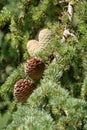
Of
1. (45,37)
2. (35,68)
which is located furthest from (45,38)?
(35,68)

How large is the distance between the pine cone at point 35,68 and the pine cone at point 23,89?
0.11 feet

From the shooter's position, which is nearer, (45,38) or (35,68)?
(35,68)

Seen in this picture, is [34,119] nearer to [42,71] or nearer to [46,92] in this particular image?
[46,92]

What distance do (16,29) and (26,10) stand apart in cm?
9

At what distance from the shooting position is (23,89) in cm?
163

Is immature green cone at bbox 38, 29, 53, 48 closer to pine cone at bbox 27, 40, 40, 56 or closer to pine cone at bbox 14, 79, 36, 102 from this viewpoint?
pine cone at bbox 27, 40, 40, 56

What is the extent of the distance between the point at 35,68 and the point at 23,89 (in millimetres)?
92

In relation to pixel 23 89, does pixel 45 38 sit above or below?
above

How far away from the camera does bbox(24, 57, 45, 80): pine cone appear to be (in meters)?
1.59

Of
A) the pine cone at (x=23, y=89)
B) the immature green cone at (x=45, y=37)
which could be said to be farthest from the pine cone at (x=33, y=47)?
the pine cone at (x=23, y=89)

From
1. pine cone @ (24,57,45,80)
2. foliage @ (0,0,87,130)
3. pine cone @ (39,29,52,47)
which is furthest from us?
pine cone @ (39,29,52,47)

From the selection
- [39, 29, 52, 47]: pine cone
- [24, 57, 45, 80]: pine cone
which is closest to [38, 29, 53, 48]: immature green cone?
[39, 29, 52, 47]: pine cone

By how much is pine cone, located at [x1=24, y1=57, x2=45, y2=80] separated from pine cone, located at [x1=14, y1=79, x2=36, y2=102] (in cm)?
3

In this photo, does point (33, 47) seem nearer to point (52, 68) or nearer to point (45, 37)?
point (45, 37)
